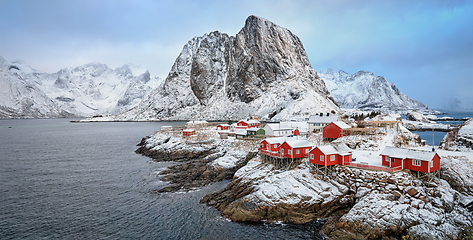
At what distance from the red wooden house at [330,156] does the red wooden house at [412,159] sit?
4091 millimetres

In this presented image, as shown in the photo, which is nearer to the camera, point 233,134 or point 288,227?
point 288,227

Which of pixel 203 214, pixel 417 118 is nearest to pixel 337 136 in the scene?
pixel 203 214

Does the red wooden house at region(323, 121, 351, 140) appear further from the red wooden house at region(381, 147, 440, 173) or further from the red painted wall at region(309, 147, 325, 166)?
the red painted wall at region(309, 147, 325, 166)

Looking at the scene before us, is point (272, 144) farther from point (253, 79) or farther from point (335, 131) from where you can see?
point (253, 79)

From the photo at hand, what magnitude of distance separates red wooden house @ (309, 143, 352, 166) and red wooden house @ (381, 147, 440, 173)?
409cm

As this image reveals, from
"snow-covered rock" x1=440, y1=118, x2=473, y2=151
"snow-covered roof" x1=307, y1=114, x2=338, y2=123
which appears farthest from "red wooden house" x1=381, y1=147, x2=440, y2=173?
"snow-covered roof" x1=307, y1=114, x2=338, y2=123

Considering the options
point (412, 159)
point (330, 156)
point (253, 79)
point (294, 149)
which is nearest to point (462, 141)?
point (412, 159)

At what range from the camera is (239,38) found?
180m

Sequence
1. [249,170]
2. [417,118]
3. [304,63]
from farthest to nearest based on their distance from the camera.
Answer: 1. [304,63]
2. [417,118]
3. [249,170]

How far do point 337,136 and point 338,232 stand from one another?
26616 mm

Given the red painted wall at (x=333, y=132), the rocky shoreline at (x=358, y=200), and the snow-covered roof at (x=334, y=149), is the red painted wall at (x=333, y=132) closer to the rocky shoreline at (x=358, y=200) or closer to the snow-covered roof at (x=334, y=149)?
the snow-covered roof at (x=334, y=149)

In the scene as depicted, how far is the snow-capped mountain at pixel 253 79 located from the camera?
496 feet

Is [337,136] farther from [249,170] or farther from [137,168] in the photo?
[137,168]

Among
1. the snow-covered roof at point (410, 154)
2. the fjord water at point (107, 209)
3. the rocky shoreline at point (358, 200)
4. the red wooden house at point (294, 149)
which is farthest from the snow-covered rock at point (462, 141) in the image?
the fjord water at point (107, 209)
